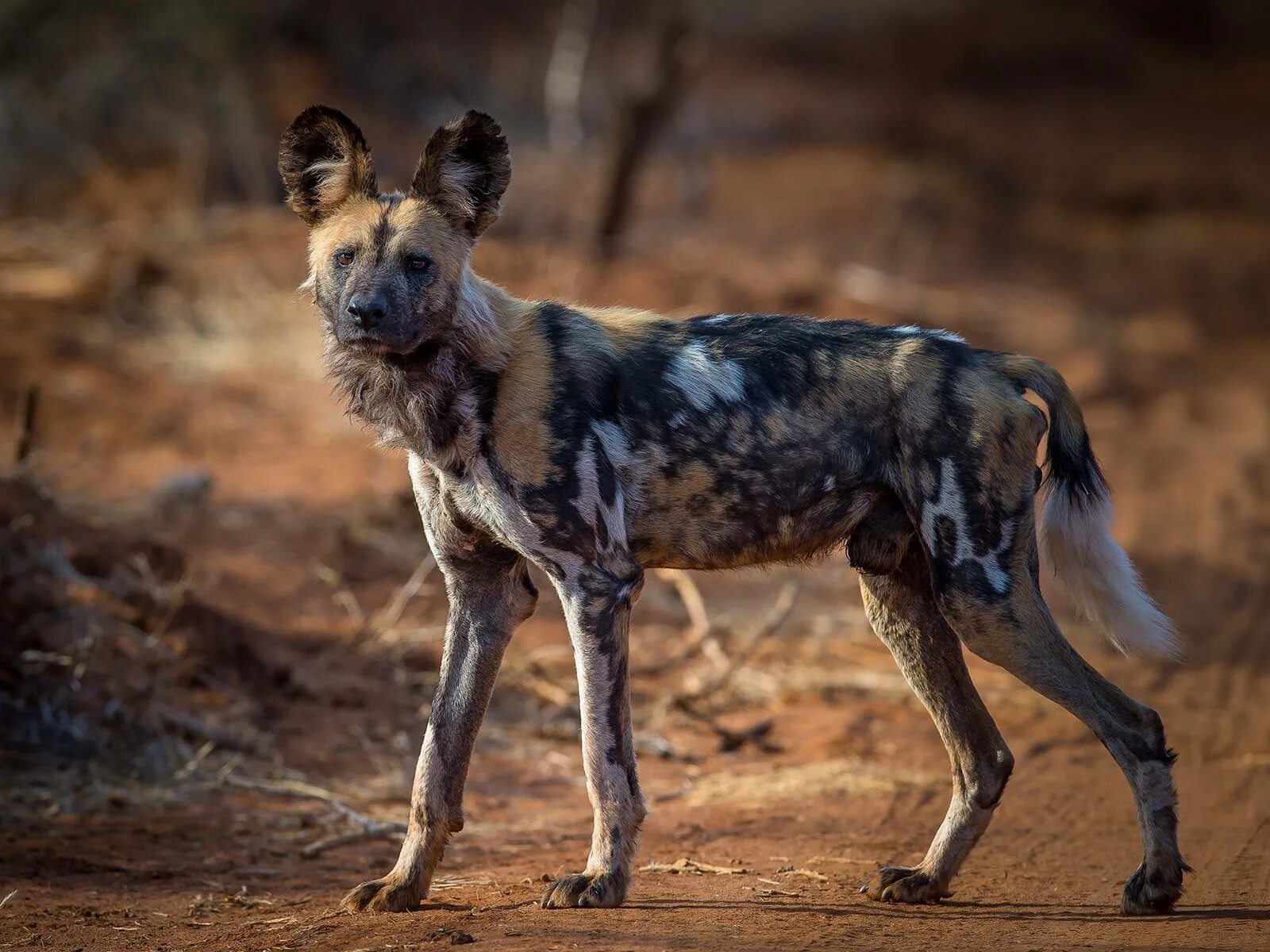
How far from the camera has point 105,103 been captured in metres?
12.9

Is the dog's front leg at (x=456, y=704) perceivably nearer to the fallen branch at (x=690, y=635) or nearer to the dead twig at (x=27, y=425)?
the fallen branch at (x=690, y=635)

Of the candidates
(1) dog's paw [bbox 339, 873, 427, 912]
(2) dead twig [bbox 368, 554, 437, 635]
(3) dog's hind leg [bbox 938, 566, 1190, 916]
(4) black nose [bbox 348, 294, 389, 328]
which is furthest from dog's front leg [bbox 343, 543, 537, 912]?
(2) dead twig [bbox 368, 554, 437, 635]

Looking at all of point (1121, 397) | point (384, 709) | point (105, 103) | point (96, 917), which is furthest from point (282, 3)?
point (96, 917)

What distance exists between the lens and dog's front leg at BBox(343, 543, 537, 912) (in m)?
3.69

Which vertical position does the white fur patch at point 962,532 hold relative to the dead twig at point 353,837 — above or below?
above

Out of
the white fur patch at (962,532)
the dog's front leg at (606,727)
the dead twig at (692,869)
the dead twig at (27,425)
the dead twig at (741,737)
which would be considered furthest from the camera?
the dead twig at (27,425)

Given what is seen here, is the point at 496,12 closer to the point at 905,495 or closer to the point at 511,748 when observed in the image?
the point at 511,748

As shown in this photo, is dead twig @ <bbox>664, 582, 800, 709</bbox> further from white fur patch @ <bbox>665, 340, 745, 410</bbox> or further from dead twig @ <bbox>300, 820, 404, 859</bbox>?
white fur patch @ <bbox>665, 340, 745, 410</bbox>

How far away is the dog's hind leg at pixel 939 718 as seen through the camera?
3.87m

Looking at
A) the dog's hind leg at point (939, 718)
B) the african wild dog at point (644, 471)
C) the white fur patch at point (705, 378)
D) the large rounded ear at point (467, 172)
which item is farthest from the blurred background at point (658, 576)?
the large rounded ear at point (467, 172)

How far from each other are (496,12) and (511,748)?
14132 mm

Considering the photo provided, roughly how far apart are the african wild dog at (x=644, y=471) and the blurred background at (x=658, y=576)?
36cm

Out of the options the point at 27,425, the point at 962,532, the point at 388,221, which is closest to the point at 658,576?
the point at 27,425

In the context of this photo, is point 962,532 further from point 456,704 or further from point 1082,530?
point 456,704
